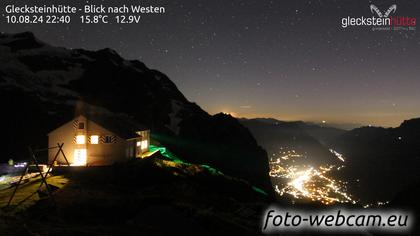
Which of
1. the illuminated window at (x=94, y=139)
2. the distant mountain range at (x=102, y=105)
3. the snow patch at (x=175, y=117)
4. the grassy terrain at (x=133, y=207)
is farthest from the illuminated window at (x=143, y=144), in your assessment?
the snow patch at (x=175, y=117)

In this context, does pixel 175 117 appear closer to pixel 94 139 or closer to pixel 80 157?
pixel 94 139

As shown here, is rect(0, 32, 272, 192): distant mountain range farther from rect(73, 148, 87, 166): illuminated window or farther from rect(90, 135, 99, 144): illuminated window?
rect(90, 135, 99, 144): illuminated window

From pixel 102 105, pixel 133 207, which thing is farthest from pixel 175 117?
pixel 133 207

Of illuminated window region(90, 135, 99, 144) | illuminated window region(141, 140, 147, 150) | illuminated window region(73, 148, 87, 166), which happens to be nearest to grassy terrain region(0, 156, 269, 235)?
illuminated window region(73, 148, 87, 166)

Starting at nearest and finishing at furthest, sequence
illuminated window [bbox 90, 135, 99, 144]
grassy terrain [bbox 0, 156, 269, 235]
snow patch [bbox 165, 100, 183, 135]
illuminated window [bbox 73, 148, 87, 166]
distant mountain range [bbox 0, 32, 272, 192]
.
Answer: grassy terrain [bbox 0, 156, 269, 235], illuminated window [bbox 73, 148, 87, 166], illuminated window [bbox 90, 135, 99, 144], distant mountain range [bbox 0, 32, 272, 192], snow patch [bbox 165, 100, 183, 135]

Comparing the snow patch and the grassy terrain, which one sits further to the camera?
the snow patch

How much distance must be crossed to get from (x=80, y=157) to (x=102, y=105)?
8285 centimetres

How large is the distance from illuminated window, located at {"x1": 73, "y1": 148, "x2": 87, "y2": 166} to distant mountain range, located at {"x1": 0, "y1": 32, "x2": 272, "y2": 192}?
39.5 metres

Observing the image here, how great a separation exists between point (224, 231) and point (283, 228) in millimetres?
4779

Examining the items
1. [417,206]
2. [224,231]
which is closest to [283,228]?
[224,231]

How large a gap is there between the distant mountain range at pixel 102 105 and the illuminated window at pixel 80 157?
39.5 metres

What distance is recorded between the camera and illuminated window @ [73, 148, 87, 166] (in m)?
41.9

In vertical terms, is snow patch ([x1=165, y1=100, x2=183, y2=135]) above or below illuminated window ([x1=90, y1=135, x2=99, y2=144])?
above

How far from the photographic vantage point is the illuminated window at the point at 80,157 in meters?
41.9
